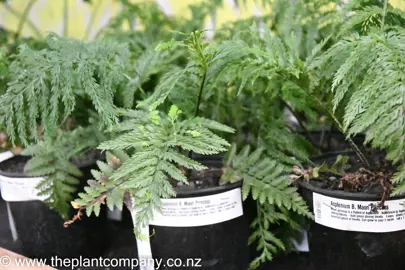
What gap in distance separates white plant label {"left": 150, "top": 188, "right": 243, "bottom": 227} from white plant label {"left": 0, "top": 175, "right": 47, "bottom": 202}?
0.80 ft

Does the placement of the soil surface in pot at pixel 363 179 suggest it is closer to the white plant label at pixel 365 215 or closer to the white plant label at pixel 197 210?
the white plant label at pixel 365 215

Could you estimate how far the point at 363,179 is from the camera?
0.66 m

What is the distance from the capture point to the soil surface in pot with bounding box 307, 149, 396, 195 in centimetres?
64

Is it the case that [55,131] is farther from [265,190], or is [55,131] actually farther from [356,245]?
[356,245]

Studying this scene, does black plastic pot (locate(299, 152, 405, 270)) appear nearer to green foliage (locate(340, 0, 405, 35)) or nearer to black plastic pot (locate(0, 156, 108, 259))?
green foliage (locate(340, 0, 405, 35))

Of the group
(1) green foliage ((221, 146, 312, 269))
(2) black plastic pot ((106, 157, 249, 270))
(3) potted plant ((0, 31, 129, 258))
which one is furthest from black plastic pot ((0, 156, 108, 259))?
(1) green foliage ((221, 146, 312, 269))

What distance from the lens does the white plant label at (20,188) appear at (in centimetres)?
82

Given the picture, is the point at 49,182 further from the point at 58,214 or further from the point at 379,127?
the point at 379,127

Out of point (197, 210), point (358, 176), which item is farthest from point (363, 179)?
point (197, 210)

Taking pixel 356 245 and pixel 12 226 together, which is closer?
pixel 356 245

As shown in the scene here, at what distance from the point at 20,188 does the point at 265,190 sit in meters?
0.43

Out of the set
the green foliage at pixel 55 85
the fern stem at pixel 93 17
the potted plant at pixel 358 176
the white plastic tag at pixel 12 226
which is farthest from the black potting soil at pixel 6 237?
the fern stem at pixel 93 17

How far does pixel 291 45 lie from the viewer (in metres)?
0.76

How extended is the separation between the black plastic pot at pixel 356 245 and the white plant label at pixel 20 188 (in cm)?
45
